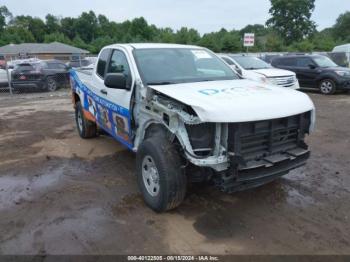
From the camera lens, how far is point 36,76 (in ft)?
55.2

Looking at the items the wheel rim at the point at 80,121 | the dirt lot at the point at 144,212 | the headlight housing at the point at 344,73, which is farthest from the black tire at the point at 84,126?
the headlight housing at the point at 344,73

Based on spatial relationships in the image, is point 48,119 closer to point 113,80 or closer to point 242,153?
point 113,80

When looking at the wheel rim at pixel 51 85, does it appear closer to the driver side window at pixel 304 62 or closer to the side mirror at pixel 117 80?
the driver side window at pixel 304 62

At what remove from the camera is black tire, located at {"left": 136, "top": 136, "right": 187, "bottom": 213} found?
12.0 ft

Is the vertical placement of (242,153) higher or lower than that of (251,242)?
higher

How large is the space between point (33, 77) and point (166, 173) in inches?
597

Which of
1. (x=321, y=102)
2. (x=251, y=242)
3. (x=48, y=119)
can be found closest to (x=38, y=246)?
(x=251, y=242)

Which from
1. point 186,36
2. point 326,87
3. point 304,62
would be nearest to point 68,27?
point 186,36

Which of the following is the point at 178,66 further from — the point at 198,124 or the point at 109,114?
the point at 198,124

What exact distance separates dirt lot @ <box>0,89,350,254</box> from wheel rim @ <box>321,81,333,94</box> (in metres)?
8.59

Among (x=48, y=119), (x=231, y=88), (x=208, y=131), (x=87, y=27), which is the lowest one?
(x=48, y=119)

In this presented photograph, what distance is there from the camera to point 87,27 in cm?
8569

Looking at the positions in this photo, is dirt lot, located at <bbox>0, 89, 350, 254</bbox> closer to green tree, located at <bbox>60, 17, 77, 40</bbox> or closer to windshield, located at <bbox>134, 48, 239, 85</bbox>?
windshield, located at <bbox>134, 48, 239, 85</bbox>

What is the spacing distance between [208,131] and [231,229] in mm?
1102
